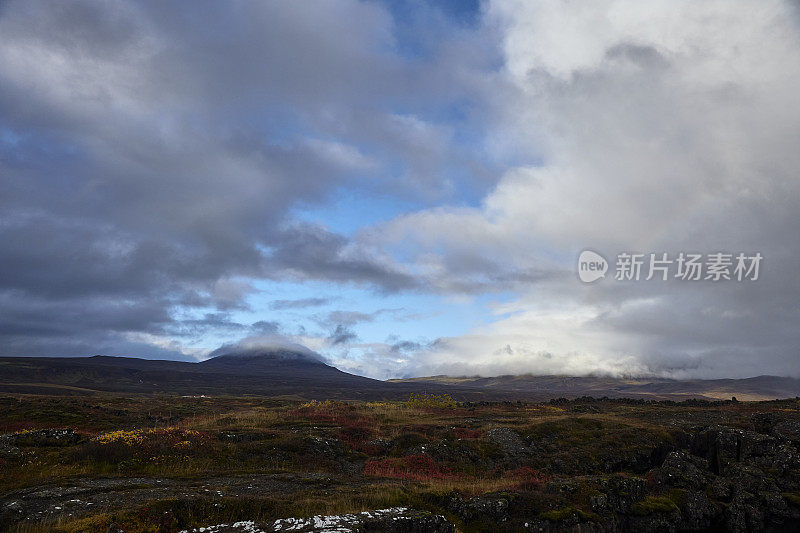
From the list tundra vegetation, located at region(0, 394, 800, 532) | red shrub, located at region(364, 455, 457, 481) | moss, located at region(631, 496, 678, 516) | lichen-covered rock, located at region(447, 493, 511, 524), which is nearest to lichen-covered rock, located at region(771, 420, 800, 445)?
tundra vegetation, located at region(0, 394, 800, 532)

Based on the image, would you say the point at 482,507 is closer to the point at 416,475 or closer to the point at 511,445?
the point at 416,475

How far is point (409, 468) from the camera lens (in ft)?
108

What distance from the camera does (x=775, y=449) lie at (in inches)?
1319

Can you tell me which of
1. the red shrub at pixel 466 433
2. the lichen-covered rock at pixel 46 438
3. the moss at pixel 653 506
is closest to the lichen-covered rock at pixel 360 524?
the moss at pixel 653 506

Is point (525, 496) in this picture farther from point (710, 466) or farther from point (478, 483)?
point (710, 466)

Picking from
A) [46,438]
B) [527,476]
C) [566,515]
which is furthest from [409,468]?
[46,438]

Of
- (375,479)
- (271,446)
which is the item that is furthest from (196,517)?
(271,446)

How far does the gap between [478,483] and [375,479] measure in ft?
23.7

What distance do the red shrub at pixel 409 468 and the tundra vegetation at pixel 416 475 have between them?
0.17m

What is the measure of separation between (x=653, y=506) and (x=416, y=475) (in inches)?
606

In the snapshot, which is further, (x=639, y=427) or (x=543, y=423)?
(x=543, y=423)

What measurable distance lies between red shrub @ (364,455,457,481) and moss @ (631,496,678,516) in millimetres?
12332

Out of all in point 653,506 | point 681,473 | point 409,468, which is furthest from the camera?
point 409,468

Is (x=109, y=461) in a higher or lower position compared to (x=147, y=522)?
lower
